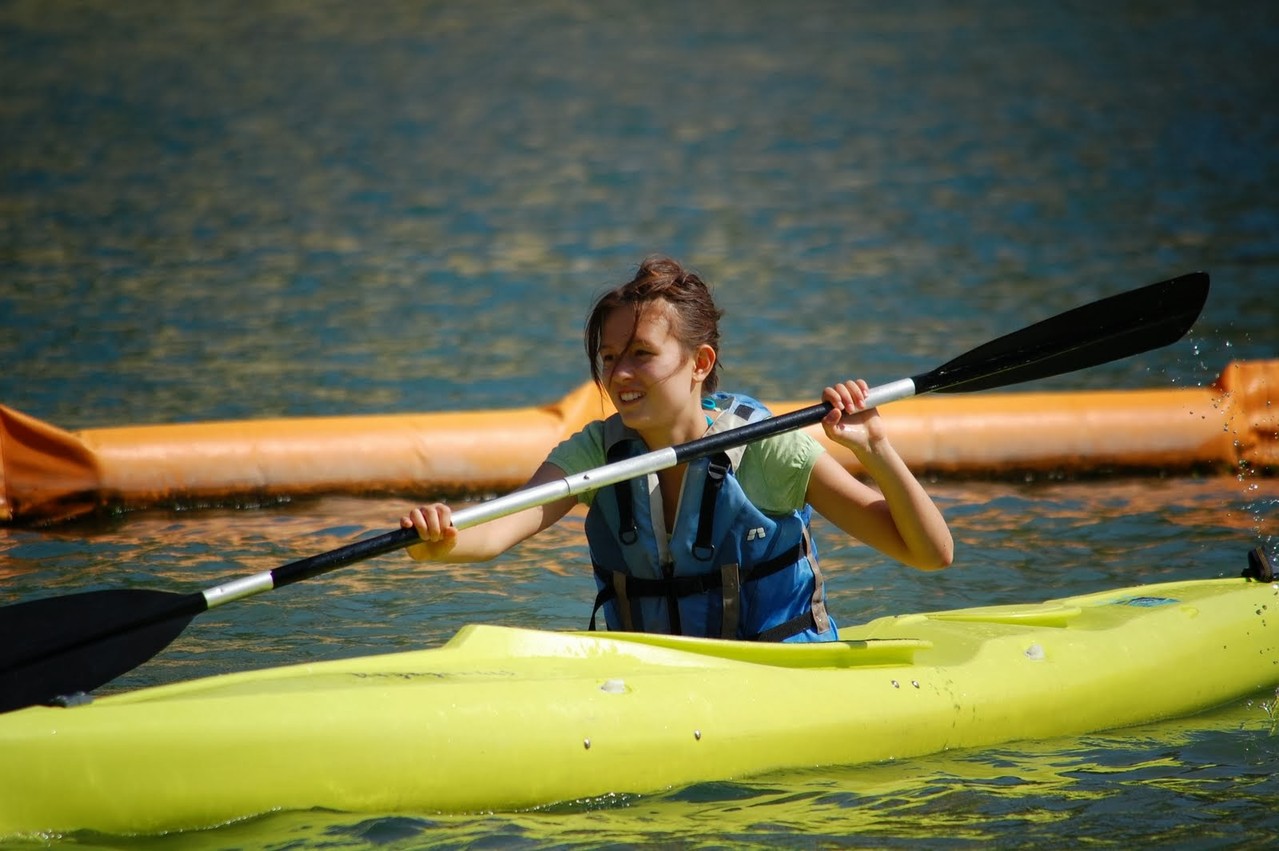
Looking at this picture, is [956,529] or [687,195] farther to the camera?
[687,195]

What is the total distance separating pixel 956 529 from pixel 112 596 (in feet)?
10.3

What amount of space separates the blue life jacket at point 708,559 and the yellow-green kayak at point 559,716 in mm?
122

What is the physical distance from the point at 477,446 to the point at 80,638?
9.75ft

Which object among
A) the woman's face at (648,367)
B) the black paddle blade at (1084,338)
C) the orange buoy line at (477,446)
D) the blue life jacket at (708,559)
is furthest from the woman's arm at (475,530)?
the orange buoy line at (477,446)

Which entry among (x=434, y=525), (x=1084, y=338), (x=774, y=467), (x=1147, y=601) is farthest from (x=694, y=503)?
(x=1147, y=601)

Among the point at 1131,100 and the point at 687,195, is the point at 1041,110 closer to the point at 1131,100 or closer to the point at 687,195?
the point at 1131,100

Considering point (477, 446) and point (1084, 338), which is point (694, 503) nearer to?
point (1084, 338)

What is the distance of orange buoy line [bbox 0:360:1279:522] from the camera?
5.63m

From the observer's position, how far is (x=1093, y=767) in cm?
338

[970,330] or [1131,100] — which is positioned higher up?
[1131,100]

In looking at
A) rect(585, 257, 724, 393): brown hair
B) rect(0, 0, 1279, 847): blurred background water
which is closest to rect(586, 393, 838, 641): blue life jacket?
rect(585, 257, 724, 393): brown hair

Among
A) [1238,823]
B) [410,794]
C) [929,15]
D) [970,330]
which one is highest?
[929,15]

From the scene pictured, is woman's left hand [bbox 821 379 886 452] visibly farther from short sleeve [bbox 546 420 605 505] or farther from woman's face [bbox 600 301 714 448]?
short sleeve [bbox 546 420 605 505]

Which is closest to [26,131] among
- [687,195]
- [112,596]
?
[687,195]
